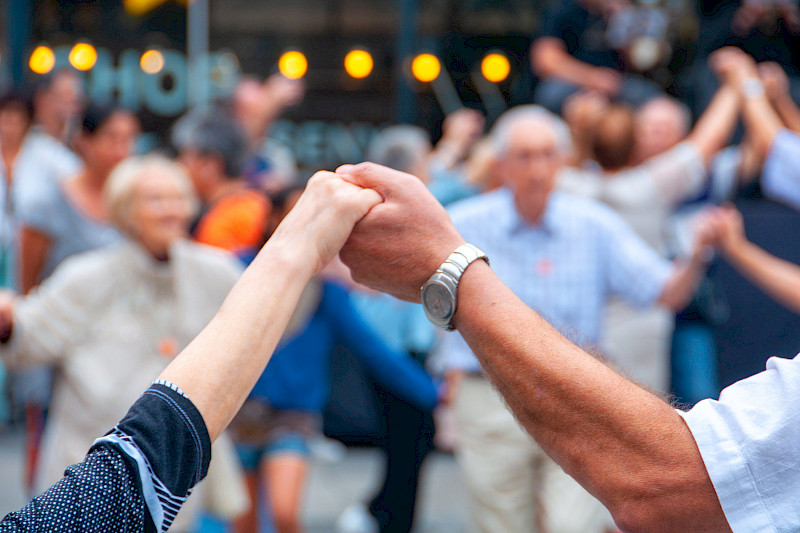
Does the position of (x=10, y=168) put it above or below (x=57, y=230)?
below

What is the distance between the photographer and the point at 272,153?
8.05 meters

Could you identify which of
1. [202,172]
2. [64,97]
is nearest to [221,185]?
[202,172]

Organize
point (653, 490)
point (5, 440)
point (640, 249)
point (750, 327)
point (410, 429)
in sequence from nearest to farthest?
1. point (653, 490)
2. point (640, 249)
3. point (410, 429)
4. point (750, 327)
5. point (5, 440)

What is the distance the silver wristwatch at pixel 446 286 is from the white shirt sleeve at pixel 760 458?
41 cm

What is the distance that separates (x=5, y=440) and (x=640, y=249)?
4904 millimetres

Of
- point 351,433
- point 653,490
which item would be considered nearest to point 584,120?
point 351,433

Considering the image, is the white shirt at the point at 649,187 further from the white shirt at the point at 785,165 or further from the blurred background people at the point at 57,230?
the blurred background people at the point at 57,230

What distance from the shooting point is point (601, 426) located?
1301 millimetres

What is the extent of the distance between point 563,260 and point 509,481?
93 centimetres

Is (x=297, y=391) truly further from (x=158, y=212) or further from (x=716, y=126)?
(x=716, y=126)

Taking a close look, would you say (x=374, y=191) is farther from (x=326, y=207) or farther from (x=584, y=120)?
(x=584, y=120)

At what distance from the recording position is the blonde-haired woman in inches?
128

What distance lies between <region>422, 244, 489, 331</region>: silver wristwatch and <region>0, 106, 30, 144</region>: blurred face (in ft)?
17.0

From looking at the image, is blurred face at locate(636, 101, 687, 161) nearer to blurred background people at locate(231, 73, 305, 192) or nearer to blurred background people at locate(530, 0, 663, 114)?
blurred background people at locate(530, 0, 663, 114)
